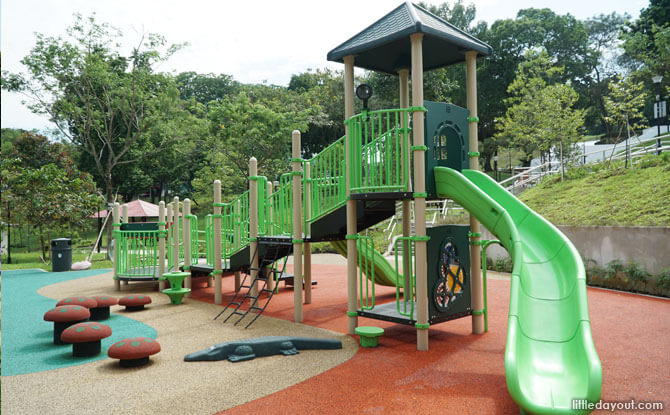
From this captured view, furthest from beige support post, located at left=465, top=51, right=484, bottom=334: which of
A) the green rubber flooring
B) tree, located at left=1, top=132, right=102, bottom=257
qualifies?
tree, located at left=1, top=132, right=102, bottom=257

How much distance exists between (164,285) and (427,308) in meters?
8.50

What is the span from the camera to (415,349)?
6.80 metres

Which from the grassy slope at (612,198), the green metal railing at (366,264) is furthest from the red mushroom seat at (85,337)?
the grassy slope at (612,198)

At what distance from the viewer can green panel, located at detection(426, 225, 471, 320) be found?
7.00 m

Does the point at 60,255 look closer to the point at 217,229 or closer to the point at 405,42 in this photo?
the point at 217,229

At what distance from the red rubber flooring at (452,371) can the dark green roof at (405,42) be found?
461 cm

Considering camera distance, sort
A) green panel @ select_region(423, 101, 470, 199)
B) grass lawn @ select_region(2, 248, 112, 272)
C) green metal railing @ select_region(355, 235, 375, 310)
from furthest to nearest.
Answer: grass lawn @ select_region(2, 248, 112, 272) → green metal railing @ select_region(355, 235, 375, 310) → green panel @ select_region(423, 101, 470, 199)

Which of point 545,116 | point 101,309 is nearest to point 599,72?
point 545,116

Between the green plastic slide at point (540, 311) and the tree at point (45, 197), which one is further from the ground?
the tree at point (45, 197)

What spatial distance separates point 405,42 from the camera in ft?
24.8

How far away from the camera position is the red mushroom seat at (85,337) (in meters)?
6.51

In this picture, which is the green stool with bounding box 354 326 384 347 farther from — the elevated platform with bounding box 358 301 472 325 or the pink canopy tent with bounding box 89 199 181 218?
the pink canopy tent with bounding box 89 199 181 218

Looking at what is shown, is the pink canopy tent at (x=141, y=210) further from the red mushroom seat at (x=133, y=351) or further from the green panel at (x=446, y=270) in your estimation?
the green panel at (x=446, y=270)

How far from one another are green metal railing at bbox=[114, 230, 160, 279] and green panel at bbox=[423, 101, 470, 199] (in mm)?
8616
